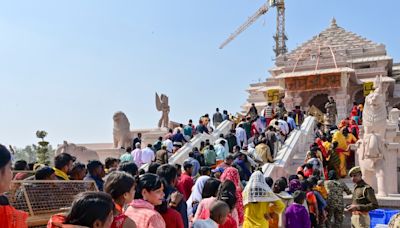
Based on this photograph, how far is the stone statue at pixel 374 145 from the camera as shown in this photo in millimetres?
9992

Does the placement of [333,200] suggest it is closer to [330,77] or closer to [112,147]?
[112,147]

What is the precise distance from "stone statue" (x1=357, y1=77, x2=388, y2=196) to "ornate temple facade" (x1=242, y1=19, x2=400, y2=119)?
65.8 ft

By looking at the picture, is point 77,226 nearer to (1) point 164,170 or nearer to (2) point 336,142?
(1) point 164,170

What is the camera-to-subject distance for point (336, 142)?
42.8 feet

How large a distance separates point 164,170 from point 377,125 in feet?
23.4

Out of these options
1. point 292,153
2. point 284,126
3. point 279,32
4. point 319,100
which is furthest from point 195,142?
point 279,32

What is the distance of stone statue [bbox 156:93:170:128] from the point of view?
21266 mm

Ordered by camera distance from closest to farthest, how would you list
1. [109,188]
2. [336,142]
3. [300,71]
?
[109,188], [336,142], [300,71]

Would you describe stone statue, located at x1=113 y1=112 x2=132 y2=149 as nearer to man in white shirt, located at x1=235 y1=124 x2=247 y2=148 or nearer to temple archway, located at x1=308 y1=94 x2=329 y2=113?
man in white shirt, located at x1=235 y1=124 x2=247 y2=148

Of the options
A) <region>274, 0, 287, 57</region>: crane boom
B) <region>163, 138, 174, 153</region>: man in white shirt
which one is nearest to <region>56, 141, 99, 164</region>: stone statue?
<region>163, 138, 174, 153</region>: man in white shirt

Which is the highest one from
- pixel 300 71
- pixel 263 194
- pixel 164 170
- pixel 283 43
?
pixel 283 43

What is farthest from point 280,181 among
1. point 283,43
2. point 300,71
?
point 283,43

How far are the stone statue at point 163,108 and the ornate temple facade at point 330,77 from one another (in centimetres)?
1324

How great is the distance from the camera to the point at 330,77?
32188 mm
